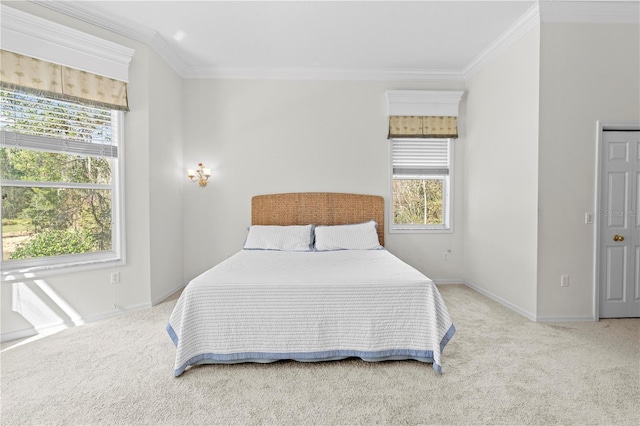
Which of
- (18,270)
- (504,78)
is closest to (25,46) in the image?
(18,270)

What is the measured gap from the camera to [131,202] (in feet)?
11.0

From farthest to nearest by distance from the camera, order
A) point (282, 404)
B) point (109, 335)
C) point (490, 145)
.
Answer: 1. point (490, 145)
2. point (109, 335)
3. point (282, 404)

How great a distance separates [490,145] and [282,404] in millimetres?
3635

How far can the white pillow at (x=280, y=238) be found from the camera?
147 inches

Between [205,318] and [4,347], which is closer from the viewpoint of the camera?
[205,318]

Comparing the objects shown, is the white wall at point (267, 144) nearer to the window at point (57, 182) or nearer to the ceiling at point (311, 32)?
the ceiling at point (311, 32)

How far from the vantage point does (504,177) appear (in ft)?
11.5

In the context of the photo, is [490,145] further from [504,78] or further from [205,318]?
[205,318]

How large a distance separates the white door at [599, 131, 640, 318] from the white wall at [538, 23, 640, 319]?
154 millimetres

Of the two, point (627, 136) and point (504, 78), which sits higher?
point (504, 78)

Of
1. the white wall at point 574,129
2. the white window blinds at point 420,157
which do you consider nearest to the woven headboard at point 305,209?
the white window blinds at point 420,157

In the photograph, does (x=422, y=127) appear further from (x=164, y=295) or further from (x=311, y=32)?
(x=164, y=295)

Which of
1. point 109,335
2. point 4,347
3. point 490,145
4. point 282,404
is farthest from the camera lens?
point 490,145

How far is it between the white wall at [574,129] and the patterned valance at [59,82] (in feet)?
14.0
